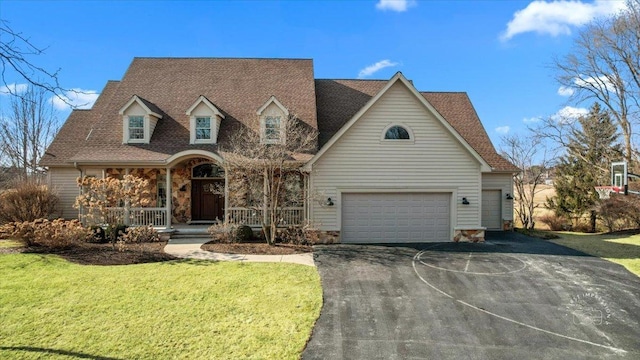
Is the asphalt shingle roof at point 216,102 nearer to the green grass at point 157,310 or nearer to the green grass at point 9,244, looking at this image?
the green grass at point 9,244

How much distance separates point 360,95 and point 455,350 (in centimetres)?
1563

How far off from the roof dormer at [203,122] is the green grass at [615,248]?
15.8 metres

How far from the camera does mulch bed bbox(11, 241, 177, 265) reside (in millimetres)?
10227

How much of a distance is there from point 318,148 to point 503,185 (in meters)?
10.0

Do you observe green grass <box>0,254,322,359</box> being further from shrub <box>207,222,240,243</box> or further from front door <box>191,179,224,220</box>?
front door <box>191,179,224,220</box>

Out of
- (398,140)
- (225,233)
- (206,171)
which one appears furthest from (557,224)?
(206,171)

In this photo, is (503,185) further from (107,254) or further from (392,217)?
(107,254)

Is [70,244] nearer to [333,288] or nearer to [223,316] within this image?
[223,316]

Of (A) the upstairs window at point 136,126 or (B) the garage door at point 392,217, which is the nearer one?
(B) the garage door at point 392,217

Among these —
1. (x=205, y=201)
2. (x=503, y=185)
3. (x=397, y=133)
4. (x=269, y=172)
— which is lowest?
(x=205, y=201)

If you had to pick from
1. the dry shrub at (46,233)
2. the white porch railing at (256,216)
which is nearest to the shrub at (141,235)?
the dry shrub at (46,233)

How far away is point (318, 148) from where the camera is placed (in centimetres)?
1533

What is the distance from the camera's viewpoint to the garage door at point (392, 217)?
43.7 feet

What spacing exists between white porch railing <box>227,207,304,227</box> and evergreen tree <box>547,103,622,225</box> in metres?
17.7
